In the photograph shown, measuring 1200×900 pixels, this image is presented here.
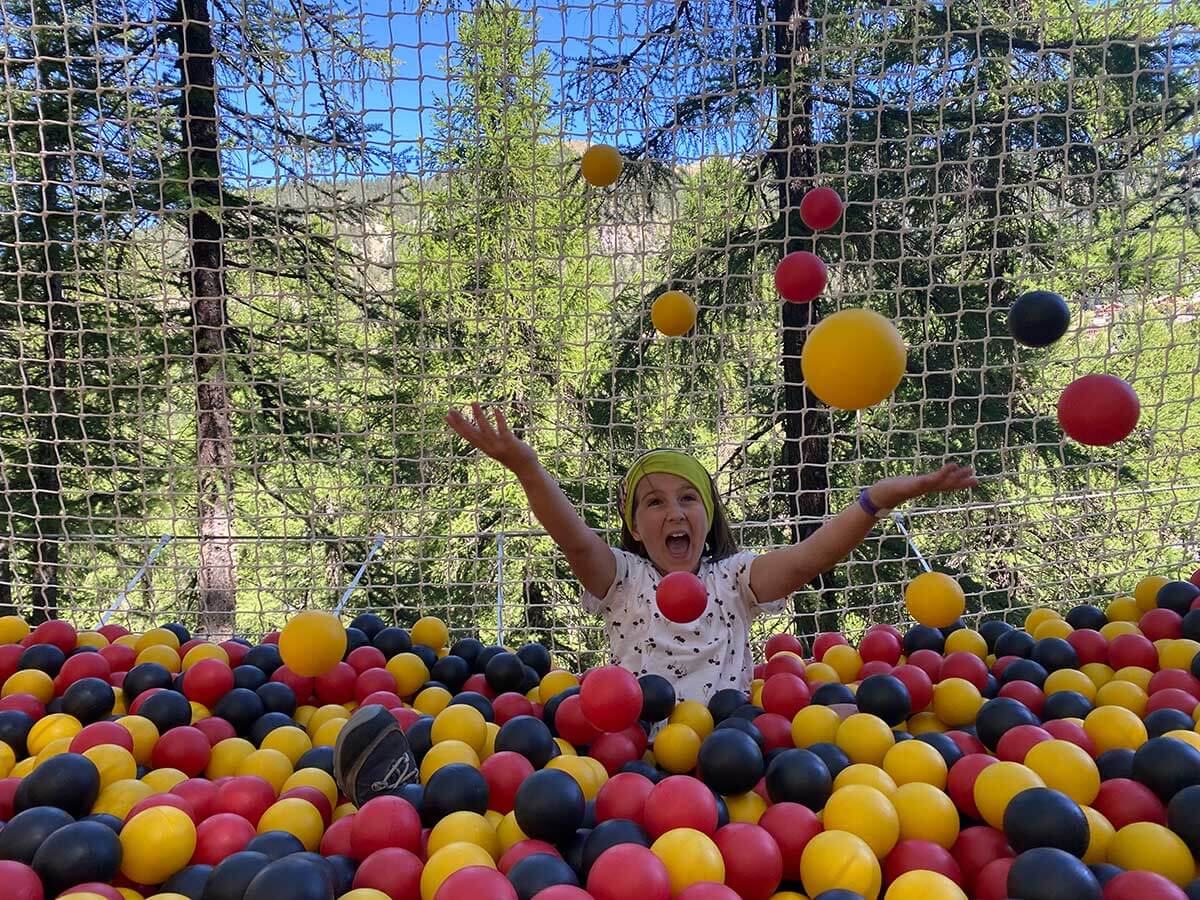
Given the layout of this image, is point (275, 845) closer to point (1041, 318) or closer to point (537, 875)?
point (537, 875)

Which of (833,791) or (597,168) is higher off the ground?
(597,168)

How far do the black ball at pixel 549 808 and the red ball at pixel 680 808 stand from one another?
0.35 ft

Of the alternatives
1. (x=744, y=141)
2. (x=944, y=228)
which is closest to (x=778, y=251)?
(x=744, y=141)

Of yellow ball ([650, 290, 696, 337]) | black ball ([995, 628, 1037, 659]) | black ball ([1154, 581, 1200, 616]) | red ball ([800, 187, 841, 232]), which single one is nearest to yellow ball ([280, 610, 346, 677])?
yellow ball ([650, 290, 696, 337])

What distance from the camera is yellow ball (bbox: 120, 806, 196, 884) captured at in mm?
1229

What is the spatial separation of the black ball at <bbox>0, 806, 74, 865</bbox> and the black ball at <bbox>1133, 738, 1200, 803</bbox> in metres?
1.64

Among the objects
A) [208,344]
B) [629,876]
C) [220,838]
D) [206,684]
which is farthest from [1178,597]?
[208,344]

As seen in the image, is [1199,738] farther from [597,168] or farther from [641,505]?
[597,168]

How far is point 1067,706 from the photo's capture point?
1739 mm

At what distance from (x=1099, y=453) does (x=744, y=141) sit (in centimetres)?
387

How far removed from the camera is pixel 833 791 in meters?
1.40

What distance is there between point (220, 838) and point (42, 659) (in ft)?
3.97

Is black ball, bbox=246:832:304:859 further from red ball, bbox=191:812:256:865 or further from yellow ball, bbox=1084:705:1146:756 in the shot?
yellow ball, bbox=1084:705:1146:756

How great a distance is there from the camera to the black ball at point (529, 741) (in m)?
1.57
